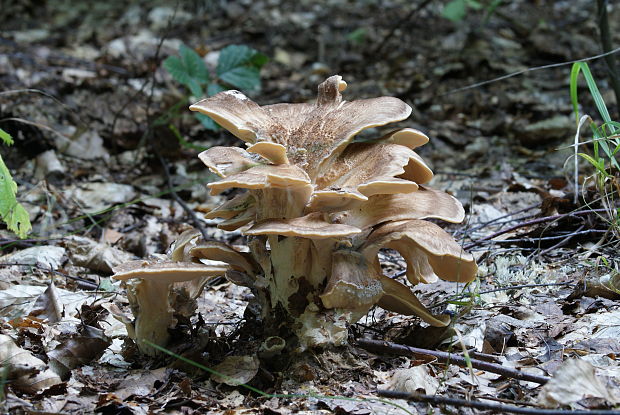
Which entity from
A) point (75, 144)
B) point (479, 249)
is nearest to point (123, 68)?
point (75, 144)

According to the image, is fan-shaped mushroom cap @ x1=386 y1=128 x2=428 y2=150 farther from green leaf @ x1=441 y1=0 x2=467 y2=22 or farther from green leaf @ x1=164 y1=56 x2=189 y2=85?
green leaf @ x1=441 y1=0 x2=467 y2=22

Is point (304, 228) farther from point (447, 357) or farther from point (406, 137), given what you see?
point (447, 357)

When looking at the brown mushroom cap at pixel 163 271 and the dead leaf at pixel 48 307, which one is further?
the dead leaf at pixel 48 307

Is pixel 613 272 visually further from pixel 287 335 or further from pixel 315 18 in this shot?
A: pixel 315 18

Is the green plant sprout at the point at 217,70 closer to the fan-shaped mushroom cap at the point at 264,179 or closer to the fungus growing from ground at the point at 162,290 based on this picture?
the fungus growing from ground at the point at 162,290

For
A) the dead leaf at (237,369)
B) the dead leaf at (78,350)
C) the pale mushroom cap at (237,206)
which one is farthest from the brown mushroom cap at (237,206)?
the dead leaf at (78,350)

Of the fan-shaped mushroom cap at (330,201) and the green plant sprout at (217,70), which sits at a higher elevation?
the fan-shaped mushroom cap at (330,201)
